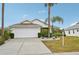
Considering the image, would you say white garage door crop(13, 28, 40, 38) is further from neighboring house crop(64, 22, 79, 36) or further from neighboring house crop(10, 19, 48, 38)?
neighboring house crop(64, 22, 79, 36)

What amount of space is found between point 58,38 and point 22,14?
2.84 metres

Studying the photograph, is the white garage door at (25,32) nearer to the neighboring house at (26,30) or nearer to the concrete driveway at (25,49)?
the neighboring house at (26,30)

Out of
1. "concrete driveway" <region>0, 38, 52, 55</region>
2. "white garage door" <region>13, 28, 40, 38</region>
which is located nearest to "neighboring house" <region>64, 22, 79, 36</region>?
"concrete driveway" <region>0, 38, 52, 55</region>

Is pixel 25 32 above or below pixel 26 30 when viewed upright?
below

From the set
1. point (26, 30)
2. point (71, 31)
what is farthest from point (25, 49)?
point (71, 31)

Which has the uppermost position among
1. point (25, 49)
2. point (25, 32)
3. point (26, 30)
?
point (26, 30)

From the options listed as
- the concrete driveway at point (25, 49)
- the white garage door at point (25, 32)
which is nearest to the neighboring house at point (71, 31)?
the concrete driveway at point (25, 49)

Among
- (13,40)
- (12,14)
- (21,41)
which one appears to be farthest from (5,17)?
(13,40)

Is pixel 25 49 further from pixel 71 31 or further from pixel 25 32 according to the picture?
pixel 71 31

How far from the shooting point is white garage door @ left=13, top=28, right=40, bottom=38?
54.5ft

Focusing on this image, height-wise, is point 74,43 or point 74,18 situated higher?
point 74,18

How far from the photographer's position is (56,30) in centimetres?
1325

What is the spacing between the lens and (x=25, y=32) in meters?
17.2

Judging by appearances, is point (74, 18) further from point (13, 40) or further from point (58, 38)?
point (13, 40)
